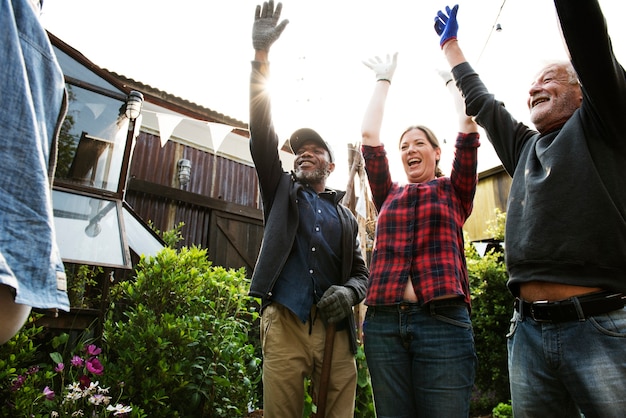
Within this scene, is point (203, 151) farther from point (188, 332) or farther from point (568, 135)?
point (568, 135)

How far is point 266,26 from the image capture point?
2436 mm

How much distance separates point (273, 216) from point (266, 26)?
117cm

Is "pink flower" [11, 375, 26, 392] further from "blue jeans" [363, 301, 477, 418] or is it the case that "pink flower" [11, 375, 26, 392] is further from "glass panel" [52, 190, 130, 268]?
"blue jeans" [363, 301, 477, 418]

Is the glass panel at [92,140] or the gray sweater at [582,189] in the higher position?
the glass panel at [92,140]

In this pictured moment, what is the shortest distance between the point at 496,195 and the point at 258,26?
31.9 feet

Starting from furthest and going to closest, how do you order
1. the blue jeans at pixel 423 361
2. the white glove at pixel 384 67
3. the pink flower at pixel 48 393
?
the pink flower at pixel 48 393 → the white glove at pixel 384 67 → the blue jeans at pixel 423 361

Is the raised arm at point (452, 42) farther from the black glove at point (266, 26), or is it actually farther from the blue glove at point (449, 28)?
the black glove at point (266, 26)

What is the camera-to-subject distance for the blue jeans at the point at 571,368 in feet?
4.18

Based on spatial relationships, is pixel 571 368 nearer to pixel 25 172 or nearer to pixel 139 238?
pixel 25 172

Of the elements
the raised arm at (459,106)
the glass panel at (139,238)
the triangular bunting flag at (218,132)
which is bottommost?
the glass panel at (139,238)

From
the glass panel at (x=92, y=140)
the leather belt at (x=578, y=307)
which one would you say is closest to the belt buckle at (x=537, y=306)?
the leather belt at (x=578, y=307)

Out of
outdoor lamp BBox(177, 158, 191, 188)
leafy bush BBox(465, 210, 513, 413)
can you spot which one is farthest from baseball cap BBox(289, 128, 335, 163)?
outdoor lamp BBox(177, 158, 191, 188)

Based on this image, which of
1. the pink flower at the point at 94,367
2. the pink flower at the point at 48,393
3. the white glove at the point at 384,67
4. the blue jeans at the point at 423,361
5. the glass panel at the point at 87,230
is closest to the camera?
the blue jeans at the point at 423,361

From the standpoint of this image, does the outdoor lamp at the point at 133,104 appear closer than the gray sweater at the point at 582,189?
No
